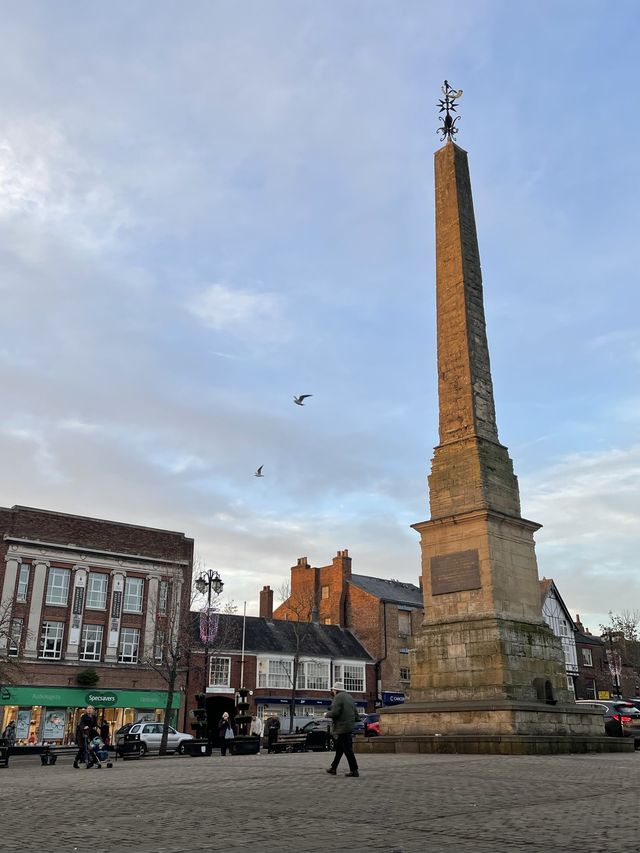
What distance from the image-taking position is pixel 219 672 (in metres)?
48.6

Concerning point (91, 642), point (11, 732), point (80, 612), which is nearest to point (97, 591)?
point (80, 612)

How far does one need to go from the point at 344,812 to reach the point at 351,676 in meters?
49.0

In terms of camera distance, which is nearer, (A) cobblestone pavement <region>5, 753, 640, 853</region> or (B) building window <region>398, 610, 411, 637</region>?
(A) cobblestone pavement <region>5, 753, 640, 853</region>

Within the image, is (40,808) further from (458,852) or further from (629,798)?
(629,798)

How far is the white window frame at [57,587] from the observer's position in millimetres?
44000

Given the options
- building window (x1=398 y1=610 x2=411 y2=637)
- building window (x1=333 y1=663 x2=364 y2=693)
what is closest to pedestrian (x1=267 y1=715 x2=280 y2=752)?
building window (x1=333 y1=663 x2=364 y2=693)

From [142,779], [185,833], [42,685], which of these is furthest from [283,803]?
[42,685]

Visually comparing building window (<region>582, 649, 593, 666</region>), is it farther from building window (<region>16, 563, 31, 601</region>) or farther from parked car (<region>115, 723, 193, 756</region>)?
building window (<region>16, 563, 31, 601</region>)

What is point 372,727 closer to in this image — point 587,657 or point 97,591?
point 97,591

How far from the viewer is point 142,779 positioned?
42.9ft

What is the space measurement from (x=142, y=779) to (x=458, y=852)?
29.5ft

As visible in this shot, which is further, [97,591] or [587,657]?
[587,657]

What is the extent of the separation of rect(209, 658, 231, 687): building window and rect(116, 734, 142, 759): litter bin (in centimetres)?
1689

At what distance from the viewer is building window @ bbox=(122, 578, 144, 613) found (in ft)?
152
